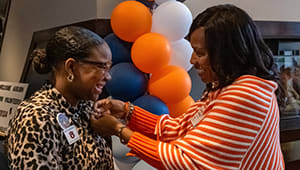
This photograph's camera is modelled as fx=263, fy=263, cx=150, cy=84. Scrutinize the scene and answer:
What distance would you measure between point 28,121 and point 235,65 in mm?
756

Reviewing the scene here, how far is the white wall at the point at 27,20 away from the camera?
2231mm

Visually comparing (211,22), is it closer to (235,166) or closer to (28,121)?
(235,166)

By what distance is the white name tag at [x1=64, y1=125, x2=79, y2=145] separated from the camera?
97 centimetres

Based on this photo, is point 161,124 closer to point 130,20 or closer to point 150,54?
point 150,54

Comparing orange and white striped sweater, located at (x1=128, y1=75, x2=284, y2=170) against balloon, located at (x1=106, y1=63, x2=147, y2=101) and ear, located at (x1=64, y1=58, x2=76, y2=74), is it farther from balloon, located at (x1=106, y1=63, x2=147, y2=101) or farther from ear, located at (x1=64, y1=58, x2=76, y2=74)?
balloon, located at (x1=106, y1=63, x2=147, y2=101)

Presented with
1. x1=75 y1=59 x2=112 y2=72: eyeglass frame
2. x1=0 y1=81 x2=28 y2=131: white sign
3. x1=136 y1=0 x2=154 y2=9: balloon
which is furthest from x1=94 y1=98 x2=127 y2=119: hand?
x1=0 y1=81 x2=28 y2=131: white sign

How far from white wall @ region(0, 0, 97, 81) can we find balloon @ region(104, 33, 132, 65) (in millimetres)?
405

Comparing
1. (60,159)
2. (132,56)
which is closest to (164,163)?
(60,159)

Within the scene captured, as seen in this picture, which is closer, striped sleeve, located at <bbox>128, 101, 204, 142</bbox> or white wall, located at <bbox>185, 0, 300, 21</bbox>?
striped sleeve, located at <bbox>128, 101, 204, 142</bbox>

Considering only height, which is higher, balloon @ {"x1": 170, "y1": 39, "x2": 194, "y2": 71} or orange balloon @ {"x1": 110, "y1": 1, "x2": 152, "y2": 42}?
orange balloon @ {"x1": 110, "y1": 1, "x2": 152, "y2": 42}

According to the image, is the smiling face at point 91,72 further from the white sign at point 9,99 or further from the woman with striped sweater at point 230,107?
the white sign at point 9,99

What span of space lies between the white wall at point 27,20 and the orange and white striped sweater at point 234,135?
4.71ft

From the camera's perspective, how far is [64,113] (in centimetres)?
103

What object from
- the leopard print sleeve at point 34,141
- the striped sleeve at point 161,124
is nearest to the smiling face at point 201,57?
the striped sleeve at point 161,124
